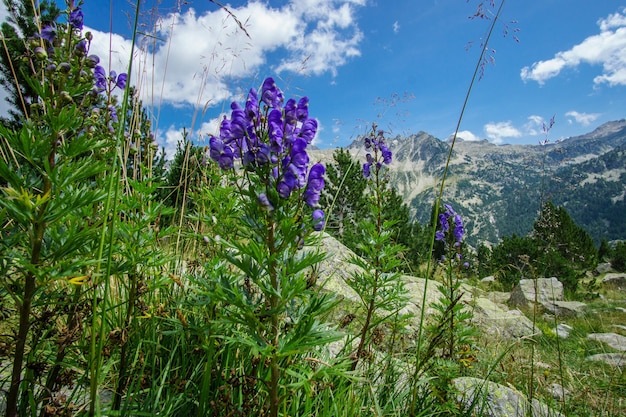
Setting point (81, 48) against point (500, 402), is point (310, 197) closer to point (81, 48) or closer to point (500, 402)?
point (81, 48)

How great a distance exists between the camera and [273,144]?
1554mm

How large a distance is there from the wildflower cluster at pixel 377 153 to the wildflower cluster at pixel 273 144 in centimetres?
253

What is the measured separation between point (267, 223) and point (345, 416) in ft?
3.96

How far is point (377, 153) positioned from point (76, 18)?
3358 millimetres

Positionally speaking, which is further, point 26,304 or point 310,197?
point 310,197

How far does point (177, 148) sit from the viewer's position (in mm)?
10039

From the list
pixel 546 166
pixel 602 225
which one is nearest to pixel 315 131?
pixel 546 166

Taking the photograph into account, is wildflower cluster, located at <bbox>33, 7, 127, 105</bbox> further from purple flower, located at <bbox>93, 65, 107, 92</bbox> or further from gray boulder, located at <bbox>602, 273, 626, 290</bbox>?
gray boulder, located at <bbox>602, 273, 626, 290</bbox>

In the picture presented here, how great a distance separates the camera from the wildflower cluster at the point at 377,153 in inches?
165

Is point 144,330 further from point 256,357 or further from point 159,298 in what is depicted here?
point 256,357

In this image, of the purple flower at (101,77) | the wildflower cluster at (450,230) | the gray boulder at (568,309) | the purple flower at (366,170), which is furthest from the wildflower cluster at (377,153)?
the gray boulder at (568,309)

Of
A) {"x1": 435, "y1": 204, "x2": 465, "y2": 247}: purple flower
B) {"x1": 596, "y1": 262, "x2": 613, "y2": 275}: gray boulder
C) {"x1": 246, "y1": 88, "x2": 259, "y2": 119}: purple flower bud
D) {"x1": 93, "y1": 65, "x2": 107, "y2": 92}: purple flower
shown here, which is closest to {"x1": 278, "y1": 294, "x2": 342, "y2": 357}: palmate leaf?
{"x1": 246, "y1": 88, "x2": 259, "y2": 119}: purple flower bud

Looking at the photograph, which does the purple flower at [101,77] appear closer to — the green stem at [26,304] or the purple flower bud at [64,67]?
the purple flower bud at [64,67]

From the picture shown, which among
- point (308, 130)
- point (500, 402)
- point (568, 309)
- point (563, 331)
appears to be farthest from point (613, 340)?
point (308, 130)
